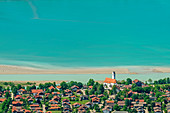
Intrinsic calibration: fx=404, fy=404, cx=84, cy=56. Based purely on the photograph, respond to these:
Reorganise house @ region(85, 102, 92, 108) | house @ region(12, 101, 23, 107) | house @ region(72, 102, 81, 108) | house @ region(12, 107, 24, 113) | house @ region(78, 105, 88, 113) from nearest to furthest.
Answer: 1. house @ region(12, 107, 24, 113)
2. house @ region(78, 105, 88, 113)
3. house @ region(12, 101, 23, 107)
4. house @ region(72, 102, 81, 108)
5. house @ region(85, 102, 92, 108)

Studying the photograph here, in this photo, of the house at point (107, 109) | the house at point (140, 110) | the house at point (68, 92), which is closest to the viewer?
the house at point (107, 109)

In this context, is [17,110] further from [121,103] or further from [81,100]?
[121,103]

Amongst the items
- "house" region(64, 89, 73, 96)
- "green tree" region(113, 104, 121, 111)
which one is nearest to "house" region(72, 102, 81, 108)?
"green tree" region(113, 104, 121, 111)

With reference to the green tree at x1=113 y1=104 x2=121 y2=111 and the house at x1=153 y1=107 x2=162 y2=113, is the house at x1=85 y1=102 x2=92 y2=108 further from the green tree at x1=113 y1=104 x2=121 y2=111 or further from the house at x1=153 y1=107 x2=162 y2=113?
the house at x1=153 y1=107 x2=162 y2=113

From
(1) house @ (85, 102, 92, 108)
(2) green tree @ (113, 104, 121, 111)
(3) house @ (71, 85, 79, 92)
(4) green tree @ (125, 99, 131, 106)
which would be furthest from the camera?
(3) house @ (71, 85, 79, 92)

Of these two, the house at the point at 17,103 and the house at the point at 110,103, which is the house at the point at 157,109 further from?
the house at the point at 17,103

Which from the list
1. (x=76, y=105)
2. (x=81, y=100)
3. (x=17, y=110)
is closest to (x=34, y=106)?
(x=17, y=110)

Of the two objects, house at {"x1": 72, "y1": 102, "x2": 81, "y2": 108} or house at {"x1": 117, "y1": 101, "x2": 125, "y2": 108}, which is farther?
house at {"x1": 117, "y1": 101, "x2": 125, "y2": 108}

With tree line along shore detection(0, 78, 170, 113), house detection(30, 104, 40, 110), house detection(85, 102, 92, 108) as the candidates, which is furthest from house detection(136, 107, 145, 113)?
house detection(30, 104, 40, 110)

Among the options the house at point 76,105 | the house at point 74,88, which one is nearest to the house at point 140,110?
the house at point 76,105

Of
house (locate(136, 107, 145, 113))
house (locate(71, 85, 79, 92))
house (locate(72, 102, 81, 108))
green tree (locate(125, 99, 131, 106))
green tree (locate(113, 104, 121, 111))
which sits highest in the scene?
house (locate(71, 85, 79, 92))

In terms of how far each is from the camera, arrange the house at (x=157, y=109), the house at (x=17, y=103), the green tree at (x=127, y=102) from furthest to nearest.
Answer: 1. the green tree at (x=127, y=102)
2. the house at (x=17, y=103)
3. the house at (x=157, y=109)

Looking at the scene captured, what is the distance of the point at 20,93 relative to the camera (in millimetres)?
52781

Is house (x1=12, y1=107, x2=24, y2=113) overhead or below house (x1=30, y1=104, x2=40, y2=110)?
below
